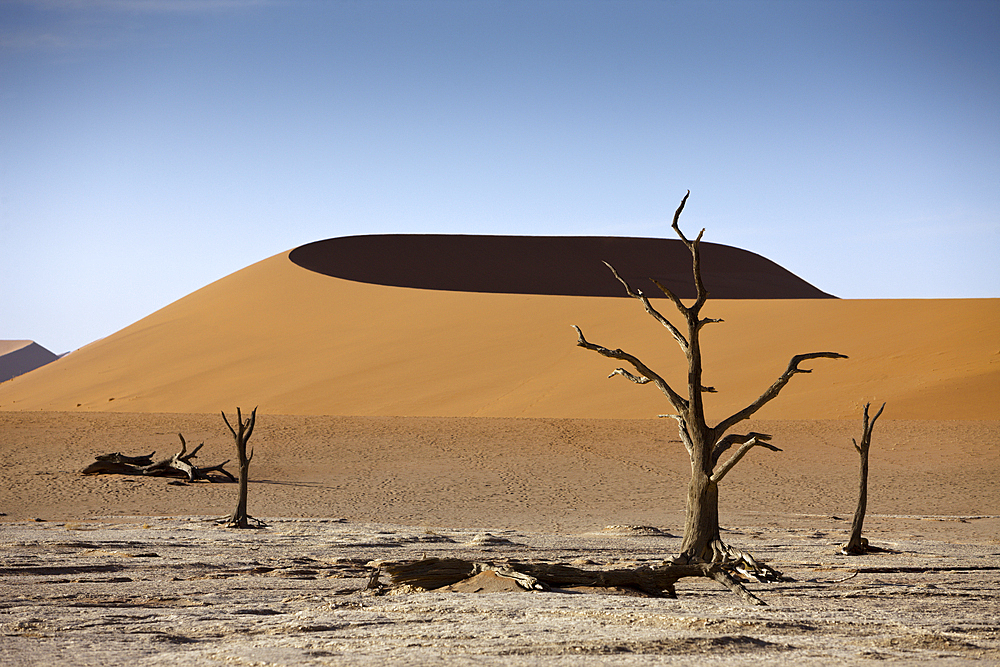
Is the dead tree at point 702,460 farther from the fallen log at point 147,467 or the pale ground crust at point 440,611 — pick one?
the fallen log at point 147,467

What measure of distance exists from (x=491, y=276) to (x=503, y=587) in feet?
150

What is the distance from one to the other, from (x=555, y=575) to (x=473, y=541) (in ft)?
11.9

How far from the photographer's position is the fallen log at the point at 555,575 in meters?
6.85

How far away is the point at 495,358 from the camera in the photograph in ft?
102

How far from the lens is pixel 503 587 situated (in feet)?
22.5

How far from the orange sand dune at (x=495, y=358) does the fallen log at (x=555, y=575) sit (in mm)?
16713

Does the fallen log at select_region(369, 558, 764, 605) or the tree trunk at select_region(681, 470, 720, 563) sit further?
the tree trunk at select_region(681, 470, 720, 563)

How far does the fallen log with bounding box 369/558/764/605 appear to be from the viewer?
6848 millimetres

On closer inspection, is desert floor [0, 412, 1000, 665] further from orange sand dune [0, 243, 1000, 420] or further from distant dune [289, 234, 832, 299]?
distant dune [289, 234, 832, 299]

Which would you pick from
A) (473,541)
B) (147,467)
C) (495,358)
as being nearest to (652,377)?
(473,541)

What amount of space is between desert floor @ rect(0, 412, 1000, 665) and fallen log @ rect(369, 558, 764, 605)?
204 millimetres

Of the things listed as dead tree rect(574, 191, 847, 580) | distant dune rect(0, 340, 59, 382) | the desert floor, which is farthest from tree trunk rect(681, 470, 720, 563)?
distant dune rect(0, 340, 59, 382)

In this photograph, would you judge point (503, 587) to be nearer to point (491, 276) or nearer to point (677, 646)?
point (677, 646)

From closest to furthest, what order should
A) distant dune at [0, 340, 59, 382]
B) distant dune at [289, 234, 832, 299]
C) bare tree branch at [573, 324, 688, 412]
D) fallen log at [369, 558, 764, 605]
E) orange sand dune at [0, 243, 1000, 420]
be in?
fallen log at [369, 558, 764, 605] < bare tree branch at [573, 324, 688, 412] < orange sand dune at [0, 243, 1000, 420] < distant dune at [289, 234, 832, 299] < distant dune at [0, 340, 59, 382]
